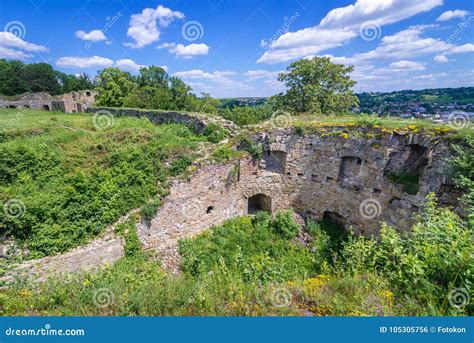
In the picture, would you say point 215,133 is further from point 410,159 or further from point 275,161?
point 410,159

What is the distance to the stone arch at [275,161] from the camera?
11477mm

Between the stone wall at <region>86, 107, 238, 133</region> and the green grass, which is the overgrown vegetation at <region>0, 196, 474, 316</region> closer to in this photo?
the green grass

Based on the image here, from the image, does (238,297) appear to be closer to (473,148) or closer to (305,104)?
(473,148)

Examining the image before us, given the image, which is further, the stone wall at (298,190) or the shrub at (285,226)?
the shrub at (285,226)

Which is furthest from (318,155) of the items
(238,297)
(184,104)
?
(184,104)

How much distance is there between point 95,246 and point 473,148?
431 inches

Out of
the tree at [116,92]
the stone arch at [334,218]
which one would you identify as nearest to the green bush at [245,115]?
the stone arch at [334,218]

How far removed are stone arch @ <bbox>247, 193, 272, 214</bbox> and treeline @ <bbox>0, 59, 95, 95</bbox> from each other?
52588mm

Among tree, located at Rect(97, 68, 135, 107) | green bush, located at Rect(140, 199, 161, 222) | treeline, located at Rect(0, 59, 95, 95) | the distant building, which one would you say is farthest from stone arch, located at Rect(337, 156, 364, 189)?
treeline, located at Rect(0, 59, 95, 95)

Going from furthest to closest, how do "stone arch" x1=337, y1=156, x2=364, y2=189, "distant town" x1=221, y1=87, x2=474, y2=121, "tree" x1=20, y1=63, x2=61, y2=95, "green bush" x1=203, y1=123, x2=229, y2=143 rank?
1. "tree" x1=20, y1=63, x2=61, y2=95
2. "green bush" x1=203, y1=123, x2=229, y2=143
3. "distant town" x1=221, y1=87, x2=474, y2=121
4. "stone arch" x1=337, y1=156, x2=364, y2=189

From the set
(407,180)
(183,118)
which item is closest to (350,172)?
(407,180)

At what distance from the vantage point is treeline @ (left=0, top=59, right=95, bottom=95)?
147ft

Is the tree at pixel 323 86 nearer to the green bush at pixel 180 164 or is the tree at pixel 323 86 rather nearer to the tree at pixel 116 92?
the green bush at pixel 180 164

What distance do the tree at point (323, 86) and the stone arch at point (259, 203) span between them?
11345 millimetres
